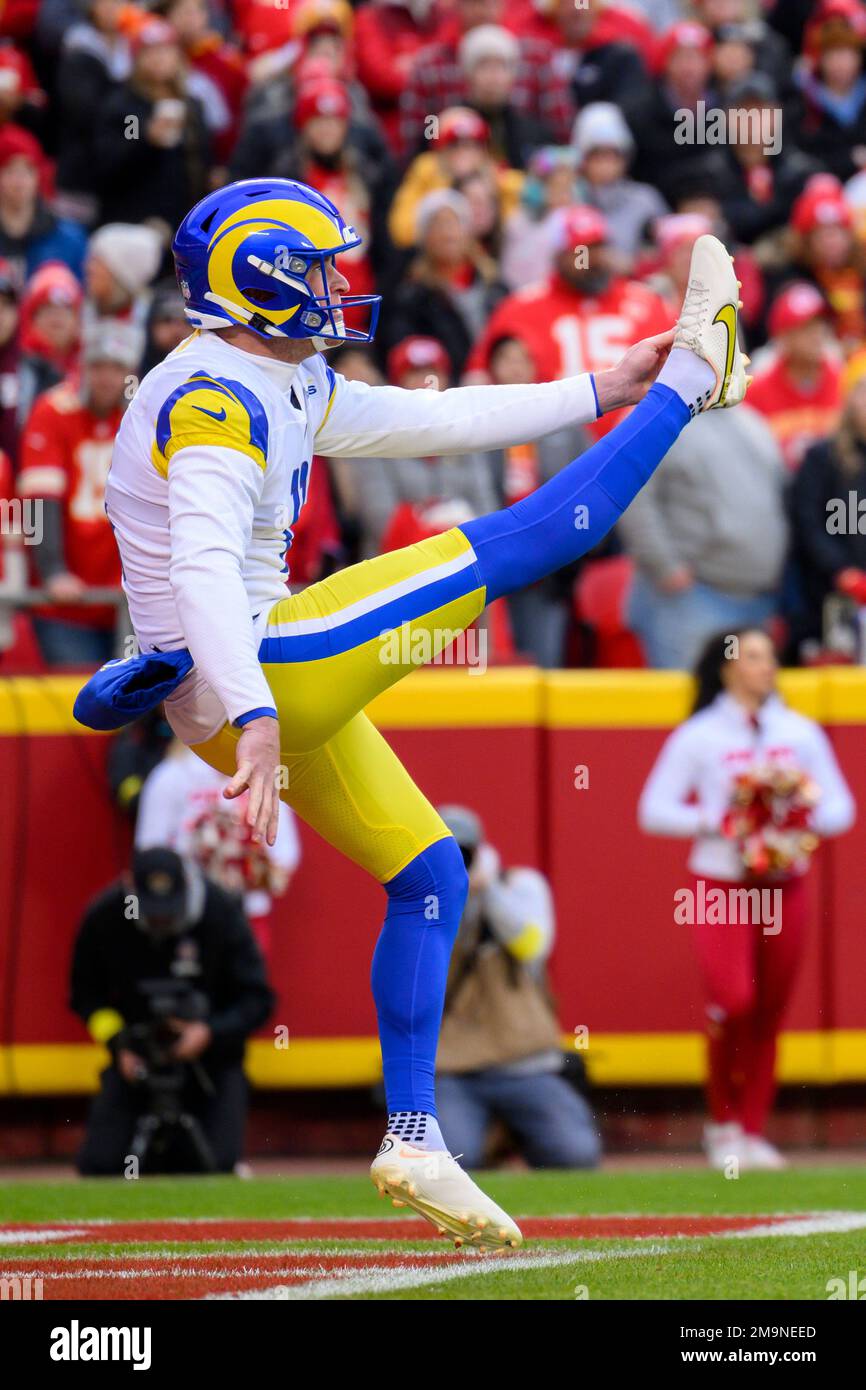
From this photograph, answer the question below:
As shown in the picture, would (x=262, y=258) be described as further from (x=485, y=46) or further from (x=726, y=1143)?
(x=485, y=46)

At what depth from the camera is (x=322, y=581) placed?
4652 millimetres

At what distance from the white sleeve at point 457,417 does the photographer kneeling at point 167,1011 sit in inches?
123

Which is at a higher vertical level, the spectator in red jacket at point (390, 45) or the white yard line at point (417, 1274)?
the spectator in red jacket at point (390, 45)

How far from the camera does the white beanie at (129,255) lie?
29.6ft

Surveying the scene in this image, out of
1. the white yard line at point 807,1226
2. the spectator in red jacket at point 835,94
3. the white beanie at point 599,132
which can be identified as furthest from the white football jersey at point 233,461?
the spectator in red jacket at point 835,94

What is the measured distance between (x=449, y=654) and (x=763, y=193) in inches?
145

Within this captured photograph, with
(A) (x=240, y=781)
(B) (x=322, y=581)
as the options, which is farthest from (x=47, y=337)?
(A) (x=240, y=781)

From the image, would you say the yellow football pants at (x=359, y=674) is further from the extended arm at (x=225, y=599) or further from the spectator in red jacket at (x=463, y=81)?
the spectator in red jacket at (x=463, y=81)

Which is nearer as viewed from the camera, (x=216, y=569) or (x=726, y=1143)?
(x=216, y=569)

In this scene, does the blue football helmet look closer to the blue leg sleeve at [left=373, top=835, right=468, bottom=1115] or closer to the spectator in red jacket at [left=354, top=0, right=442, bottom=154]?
the blue leg sleeve at [left=373, top=835, right=468, bottom=1115]

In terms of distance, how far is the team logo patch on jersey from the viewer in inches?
175

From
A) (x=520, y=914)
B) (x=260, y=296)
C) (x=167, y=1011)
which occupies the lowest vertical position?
(x=167, y=1011)

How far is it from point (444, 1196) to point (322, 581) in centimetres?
122
